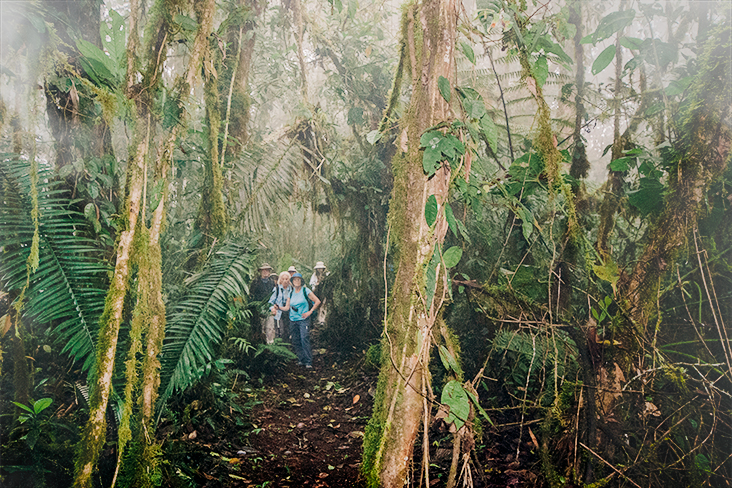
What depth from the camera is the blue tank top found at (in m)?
4.91

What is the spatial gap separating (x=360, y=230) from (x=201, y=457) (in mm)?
2846

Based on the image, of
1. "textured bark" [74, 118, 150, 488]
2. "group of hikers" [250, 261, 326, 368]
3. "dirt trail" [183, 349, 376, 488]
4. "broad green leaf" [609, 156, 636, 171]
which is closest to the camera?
"textured bark" [74, 118, 150, 488]

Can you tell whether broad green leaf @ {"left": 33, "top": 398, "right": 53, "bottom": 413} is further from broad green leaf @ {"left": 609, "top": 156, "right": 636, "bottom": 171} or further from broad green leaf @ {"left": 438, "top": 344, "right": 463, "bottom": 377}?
broad green leaf @ {"left": 609, "top": 156, "right": 636, "bottom": 171}

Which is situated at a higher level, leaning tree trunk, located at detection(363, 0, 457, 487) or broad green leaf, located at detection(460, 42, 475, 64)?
broad green leaf, located at detection(460, 42, 475, 64)

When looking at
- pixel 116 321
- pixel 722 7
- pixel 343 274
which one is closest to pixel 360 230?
pixel 343 274

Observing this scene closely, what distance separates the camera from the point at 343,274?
527 cm

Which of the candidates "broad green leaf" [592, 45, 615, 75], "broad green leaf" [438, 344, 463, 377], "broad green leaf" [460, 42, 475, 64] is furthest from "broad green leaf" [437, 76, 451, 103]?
"broad green leaf" [592, 45, 615, 75]

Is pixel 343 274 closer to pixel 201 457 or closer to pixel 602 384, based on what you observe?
pixel 201 457

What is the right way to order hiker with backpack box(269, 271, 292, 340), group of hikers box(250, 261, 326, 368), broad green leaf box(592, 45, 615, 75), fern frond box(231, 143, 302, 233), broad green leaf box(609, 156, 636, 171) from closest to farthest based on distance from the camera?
broad green leaf box(592, 45, 615, 75)
broad green leaf box(609, 156, 636, 171)
fern frond box(231, 143, 302, 233)
group of hikers box(250, 261, 326, 368)
hiker with backpack box(269, 271, 292, 340)

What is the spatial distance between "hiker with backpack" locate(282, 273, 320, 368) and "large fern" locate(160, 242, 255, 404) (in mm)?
1968

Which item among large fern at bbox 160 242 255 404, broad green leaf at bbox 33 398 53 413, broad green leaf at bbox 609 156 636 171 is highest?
broad green leaf at bbox 609 156 636 171

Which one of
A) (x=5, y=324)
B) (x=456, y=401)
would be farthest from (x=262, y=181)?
(x=456, y=401)

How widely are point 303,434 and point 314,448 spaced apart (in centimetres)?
28

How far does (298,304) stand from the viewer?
16.2 ft
